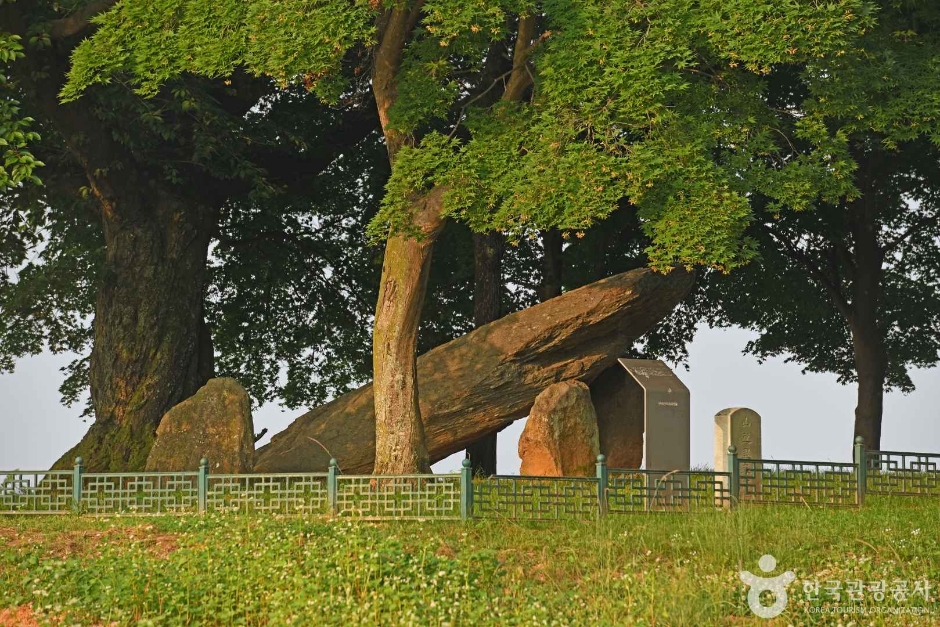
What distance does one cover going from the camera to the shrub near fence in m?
15.7

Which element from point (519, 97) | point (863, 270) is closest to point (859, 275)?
point (863, 270)

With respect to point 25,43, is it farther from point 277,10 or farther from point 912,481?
point 912,481

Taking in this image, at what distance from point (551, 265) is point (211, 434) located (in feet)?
37.4

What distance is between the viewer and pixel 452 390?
2245 centimetres

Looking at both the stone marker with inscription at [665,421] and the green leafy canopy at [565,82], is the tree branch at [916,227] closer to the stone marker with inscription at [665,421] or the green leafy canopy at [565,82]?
the green leafy canopy at [565,82]

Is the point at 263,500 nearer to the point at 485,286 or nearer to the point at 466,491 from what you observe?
the point at 466,491

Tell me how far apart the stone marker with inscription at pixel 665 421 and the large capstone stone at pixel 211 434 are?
6.98 meters

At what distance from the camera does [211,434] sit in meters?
19.7

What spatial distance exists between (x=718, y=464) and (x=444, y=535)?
6.29 meters

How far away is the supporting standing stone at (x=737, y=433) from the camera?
60.3ft

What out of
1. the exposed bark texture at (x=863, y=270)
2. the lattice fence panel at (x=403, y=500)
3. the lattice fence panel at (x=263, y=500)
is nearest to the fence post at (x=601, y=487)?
the lattice fence panel at (x=403, y=500)

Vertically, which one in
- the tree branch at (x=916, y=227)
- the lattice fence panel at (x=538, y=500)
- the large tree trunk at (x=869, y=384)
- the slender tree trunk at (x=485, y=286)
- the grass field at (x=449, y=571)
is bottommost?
the grass field at (x=449, y=571)

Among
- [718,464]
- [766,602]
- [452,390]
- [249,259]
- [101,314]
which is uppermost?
[249,259]

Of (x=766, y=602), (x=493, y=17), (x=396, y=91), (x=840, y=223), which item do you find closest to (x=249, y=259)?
(x=396, y=91)
